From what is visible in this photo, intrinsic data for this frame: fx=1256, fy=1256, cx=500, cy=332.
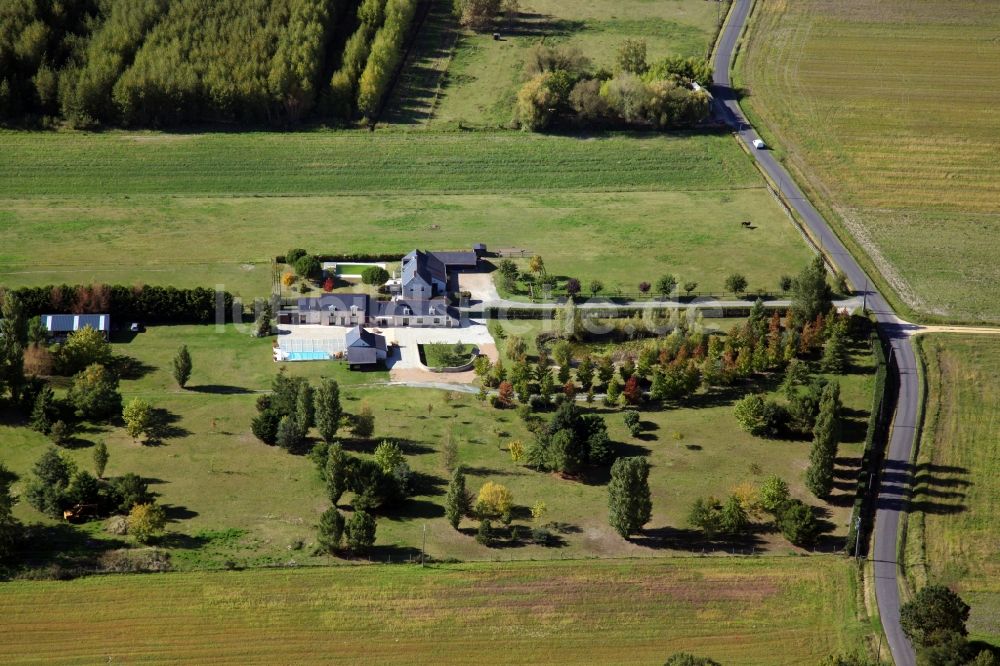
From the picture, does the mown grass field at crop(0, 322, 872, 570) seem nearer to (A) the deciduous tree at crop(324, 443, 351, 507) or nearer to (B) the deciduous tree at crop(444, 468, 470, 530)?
(B) the deciduous tree at crop(444, 468, 470, 530)

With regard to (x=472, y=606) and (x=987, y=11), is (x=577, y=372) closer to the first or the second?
(x=472, y=606)

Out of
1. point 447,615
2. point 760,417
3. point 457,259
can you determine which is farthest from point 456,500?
point 457,259

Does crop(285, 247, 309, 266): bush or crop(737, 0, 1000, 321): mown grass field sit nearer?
crop(285, 247, 309, 266): bush

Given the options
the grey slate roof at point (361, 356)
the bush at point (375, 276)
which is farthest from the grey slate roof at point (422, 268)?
the grey slate roof at point (361, 356)

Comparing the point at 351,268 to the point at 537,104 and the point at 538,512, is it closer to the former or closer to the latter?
the point at 537,104

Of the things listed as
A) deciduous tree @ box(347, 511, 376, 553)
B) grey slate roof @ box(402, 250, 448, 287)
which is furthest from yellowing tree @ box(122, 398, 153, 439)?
grey slate roof @ box(402, 250, 448, 287)

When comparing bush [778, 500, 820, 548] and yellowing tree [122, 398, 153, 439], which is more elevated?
yellowing tree [122, 398, 153, 439]

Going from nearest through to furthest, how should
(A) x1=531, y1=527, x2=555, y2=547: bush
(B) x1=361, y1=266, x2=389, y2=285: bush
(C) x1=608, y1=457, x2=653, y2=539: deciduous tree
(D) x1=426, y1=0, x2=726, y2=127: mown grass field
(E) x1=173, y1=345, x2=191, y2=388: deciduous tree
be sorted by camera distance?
(C) x1=608, y1=457, x2=653, y2=539: deciduous tree, (A) x1=531, y1=527, x2=555, y2=547: bush, (E) x1=173, y1=345, x2=191, y2=388: deciduous tree, (B) x1=361, y1=266, x2=389, y2=285: bush, (D) x1=426, y1=0, x2=726, y2=127: mown grass field

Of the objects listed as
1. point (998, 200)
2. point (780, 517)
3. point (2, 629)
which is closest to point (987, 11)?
point (998, 200)
